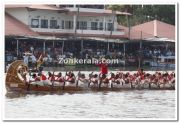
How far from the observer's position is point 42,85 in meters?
21.7

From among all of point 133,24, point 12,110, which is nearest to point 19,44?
point 133,24

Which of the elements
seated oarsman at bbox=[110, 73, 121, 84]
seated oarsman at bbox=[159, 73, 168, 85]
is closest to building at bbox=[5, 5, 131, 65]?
seated oarsman at bbox=[159, 73, 168, 85]

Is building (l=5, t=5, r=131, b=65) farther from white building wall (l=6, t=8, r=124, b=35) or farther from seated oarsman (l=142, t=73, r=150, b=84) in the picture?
seated oarsman (l=142, t=73, r=150, b=84)

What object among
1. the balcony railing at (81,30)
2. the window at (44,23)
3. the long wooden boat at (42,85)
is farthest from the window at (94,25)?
the long wooden boat at (42,85)

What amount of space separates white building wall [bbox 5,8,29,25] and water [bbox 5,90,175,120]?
76.8 ft

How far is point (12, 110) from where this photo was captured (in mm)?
17781

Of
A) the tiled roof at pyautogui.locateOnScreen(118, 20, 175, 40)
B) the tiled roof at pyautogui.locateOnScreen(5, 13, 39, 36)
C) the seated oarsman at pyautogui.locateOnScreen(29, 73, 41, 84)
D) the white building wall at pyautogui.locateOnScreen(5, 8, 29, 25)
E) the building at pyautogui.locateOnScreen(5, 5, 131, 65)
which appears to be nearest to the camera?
the seated oarsman at pyautogui.locateOnScreen(29, 73, 41, 84)

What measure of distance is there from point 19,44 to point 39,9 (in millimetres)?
4137

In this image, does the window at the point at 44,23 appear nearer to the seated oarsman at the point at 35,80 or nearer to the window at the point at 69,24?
the window at the point at 69,24

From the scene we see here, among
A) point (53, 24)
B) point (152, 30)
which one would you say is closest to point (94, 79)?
point (53, 24)

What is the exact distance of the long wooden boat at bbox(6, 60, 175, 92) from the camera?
2097 centimetres

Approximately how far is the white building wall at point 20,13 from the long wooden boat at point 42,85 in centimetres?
2288

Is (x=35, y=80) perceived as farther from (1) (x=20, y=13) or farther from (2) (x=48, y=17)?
(2) (x=48, y=17)
